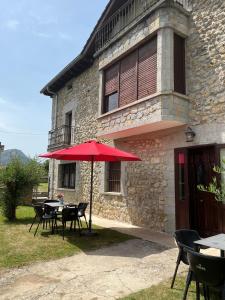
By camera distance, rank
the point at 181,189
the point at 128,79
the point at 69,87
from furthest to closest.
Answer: the point at 69,87, the point at 128,79, the point at 181,189

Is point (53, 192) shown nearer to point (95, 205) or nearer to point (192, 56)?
point (95, 205)

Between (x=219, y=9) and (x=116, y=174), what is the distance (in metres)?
6.49

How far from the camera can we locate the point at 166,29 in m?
7.57

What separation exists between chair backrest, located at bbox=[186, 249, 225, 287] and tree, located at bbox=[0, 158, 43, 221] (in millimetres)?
8417

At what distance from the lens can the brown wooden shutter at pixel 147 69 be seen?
312 inches

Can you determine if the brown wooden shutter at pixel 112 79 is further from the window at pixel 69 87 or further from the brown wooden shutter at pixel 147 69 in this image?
the window at pixel 69 87

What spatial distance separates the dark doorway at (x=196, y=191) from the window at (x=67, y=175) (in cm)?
749

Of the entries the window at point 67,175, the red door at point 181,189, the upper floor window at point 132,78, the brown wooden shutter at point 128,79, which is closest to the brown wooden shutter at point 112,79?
the upper floor window at point 132,78

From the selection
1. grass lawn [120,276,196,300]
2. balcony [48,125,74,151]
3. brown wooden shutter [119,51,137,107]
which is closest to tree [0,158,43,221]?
balcony [48,125,74,151]

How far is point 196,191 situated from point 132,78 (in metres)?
4.12

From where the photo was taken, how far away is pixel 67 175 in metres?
14.9

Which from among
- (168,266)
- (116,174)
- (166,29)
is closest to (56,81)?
(116,174)

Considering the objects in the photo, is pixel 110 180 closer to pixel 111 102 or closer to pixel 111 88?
pixel 111 102

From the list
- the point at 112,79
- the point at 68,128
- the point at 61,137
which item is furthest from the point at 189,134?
the point at 61,137
